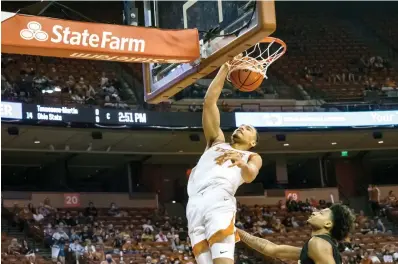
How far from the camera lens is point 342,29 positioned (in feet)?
87.8

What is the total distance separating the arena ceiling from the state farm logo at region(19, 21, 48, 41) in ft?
41.7

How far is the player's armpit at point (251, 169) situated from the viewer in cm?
441

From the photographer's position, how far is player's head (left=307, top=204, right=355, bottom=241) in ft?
13.9

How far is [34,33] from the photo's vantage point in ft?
18.5

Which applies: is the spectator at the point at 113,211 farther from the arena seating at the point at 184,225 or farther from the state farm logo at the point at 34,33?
the state farm logo at the point at 34,33

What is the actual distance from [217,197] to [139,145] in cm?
1711

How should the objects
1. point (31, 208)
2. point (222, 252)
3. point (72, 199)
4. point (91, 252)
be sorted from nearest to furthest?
point (222, 252)
point (91, 252)
point (31, 208)
point (72, 199)

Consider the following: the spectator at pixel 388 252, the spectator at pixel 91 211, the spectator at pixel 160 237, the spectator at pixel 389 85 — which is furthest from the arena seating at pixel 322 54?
the spectator at pixel 91 211

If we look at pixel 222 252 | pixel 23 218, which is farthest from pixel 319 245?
pixel 23 218

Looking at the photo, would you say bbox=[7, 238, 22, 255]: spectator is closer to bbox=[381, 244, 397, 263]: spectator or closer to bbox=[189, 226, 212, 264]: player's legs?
bbox=[381, 244, 397, 263]: spectator

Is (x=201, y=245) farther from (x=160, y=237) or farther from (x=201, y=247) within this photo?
(x=160, y=237)

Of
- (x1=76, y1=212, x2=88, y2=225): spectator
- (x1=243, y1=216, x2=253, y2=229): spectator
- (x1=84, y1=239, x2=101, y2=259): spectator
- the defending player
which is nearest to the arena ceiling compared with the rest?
(x1=76, y1=212, x2=88, y2=225): spectator

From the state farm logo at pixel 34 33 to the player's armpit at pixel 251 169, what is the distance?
208 centimetres

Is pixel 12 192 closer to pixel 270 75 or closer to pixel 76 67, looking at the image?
pixel 76 67
